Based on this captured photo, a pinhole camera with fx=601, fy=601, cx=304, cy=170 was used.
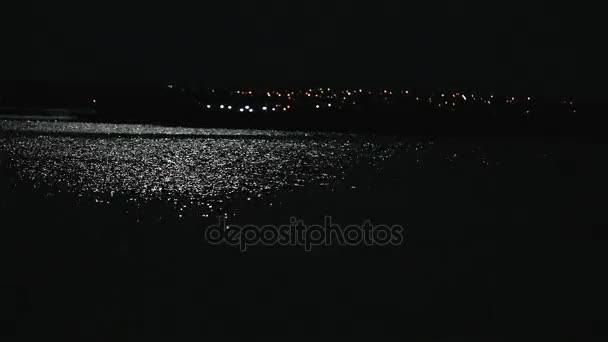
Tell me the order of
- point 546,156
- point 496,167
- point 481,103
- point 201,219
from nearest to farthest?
point 201,219 → point 496,167 → point 546,156 → point 481,103

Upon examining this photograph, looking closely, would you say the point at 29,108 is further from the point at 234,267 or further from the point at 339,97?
the point at 234,267

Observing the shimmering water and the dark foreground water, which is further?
the shimmering water

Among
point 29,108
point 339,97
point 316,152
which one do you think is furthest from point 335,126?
point 29,108

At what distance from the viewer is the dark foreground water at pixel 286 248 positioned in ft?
3.77

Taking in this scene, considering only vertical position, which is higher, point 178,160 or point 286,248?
point 178,160

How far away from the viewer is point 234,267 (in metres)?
1.35

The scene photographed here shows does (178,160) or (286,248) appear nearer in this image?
(286,248)

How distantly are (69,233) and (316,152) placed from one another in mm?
1245

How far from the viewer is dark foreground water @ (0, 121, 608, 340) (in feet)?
3.77

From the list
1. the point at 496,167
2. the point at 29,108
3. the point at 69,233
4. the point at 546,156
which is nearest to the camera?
the point at 69,233

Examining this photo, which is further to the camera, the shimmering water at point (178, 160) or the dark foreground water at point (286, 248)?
the shimmering water at point (178, 160)

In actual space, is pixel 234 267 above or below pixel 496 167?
below

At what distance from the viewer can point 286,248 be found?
1.50 metres

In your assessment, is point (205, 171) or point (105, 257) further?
point (205, 171)
